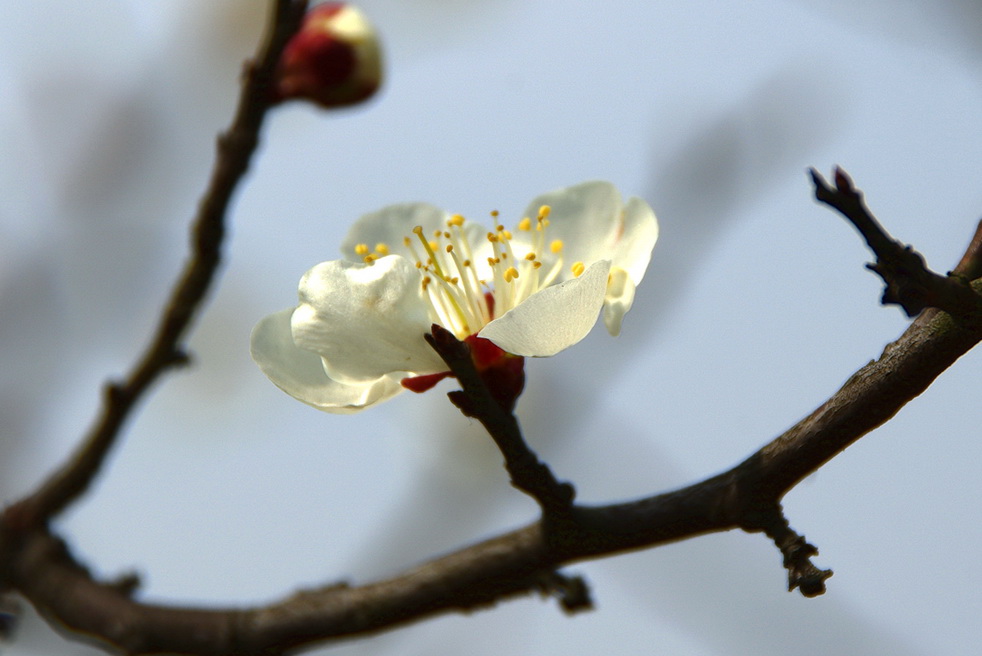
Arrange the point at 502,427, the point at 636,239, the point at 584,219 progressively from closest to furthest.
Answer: the point at 502,427
the point at 636,239
the point at 584,219

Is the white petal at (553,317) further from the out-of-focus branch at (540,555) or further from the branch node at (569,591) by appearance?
the branch node at (569,591)

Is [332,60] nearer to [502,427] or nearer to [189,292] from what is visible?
[189,292]

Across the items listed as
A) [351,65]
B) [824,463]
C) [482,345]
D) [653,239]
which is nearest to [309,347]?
[482,345]

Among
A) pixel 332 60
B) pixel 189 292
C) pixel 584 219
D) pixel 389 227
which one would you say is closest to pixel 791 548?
pixel 584 219

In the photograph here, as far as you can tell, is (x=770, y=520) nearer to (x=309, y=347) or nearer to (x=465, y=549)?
(x=465, y=549)

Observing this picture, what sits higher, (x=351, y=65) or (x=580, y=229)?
(x=351, y=65)

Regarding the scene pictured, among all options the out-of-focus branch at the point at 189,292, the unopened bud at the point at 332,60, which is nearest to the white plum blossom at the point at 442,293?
the out-of-focus branch at the point at 189,292
